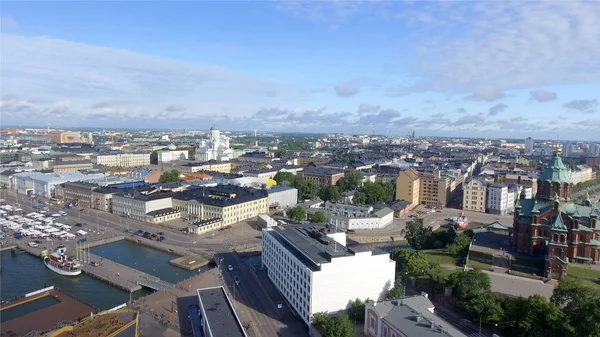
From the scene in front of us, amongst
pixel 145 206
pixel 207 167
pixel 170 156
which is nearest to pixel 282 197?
pixel 145 206

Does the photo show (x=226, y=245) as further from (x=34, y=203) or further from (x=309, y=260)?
(x=34, y=203)

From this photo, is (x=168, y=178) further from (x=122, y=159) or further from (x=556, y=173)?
(x=556, y=173)

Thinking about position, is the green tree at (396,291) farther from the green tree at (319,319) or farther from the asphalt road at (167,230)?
the asphalt road at (167,230)

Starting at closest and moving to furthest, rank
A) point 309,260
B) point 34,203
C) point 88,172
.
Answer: point 309,260, point 34,203, point 88,172

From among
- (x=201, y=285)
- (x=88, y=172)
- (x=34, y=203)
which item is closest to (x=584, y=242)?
(x=201, y=285)

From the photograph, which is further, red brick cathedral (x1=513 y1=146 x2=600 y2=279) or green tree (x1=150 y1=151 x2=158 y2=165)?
green tree (x1=150 y1=151 x2=158 y2=165)

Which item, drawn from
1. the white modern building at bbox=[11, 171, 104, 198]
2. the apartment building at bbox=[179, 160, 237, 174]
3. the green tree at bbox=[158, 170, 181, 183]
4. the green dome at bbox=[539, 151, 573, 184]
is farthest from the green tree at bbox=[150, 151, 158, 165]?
the green dome at bbox=[539, 151, 573, 184]

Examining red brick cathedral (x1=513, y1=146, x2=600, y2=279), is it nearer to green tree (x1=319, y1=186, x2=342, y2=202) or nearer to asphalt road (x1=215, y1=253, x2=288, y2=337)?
asphalt road (x1=215, y1=253, x2=288, y2=337)
